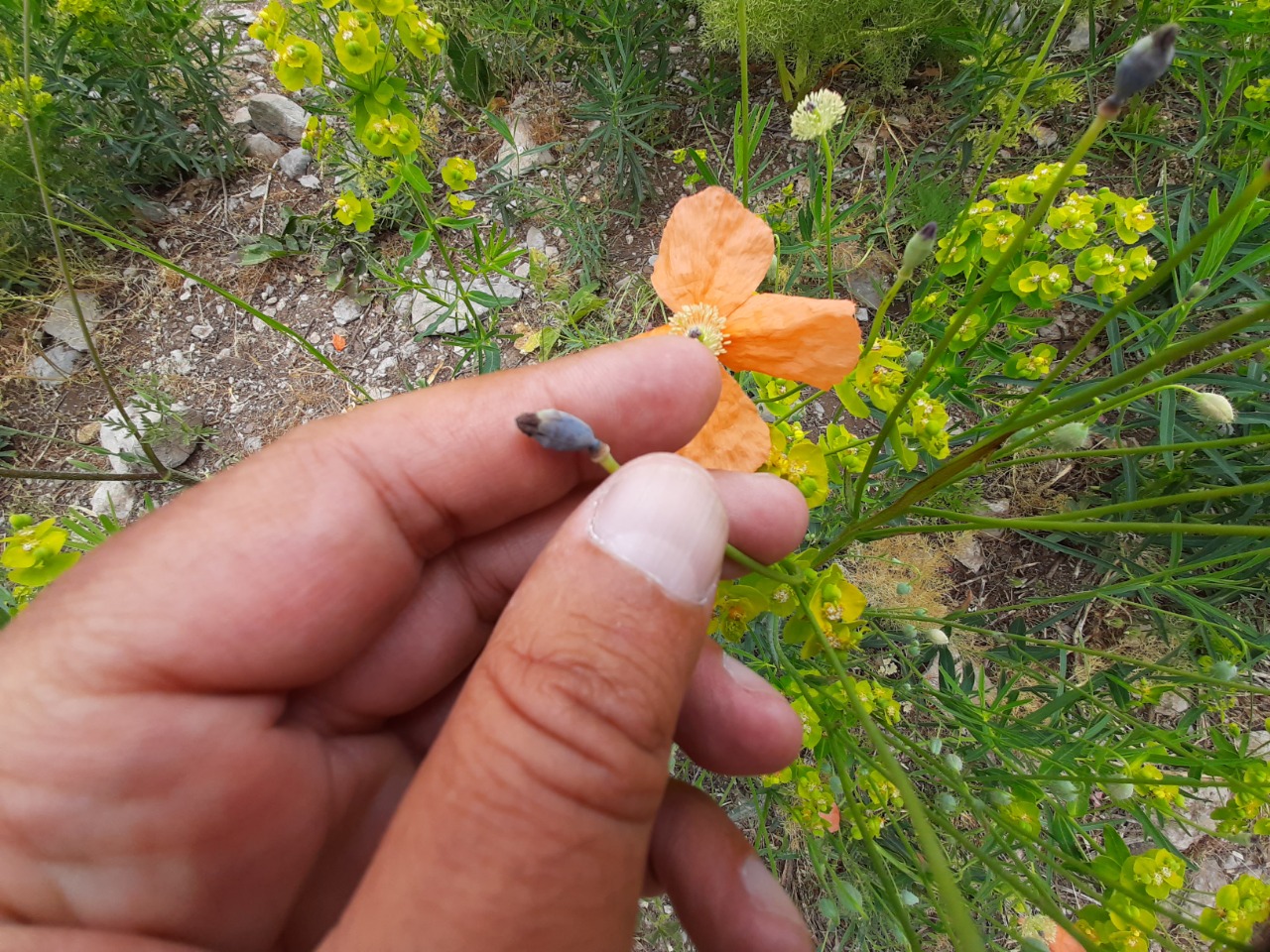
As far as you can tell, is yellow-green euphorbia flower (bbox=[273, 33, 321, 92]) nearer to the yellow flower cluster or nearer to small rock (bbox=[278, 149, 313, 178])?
the yellow flower cluster

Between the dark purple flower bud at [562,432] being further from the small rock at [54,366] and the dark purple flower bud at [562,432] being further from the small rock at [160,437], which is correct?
the small rock at [54,366]

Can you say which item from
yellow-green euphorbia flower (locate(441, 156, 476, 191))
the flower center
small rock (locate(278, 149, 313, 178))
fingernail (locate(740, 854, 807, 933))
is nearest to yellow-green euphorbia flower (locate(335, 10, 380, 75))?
yellow-green euphorbia flower (locate(441, 156, 476, 191))

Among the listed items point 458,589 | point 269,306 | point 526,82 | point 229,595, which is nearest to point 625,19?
point 526,82

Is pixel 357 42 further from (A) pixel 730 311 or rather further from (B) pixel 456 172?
(A) pixel 730 311

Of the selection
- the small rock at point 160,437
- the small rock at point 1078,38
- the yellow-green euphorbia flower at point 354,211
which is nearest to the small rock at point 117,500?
the small rock at point 160,437

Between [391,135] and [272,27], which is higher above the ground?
[272,27]

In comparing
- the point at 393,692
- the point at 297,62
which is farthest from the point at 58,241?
the point at 393,692
